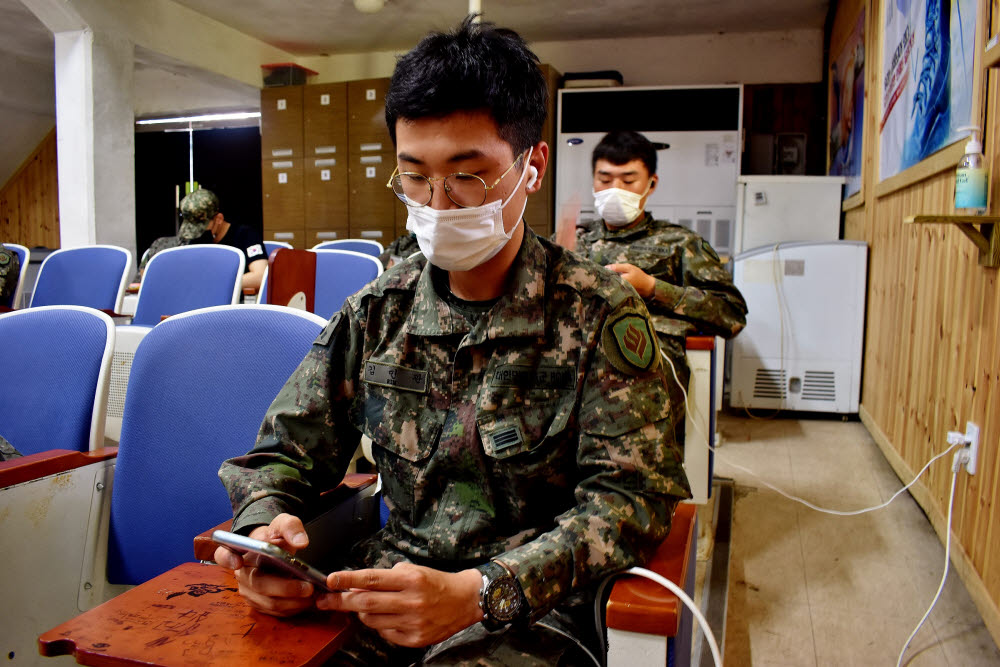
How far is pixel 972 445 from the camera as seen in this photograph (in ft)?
6.09

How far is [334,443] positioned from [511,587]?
38 centimetres

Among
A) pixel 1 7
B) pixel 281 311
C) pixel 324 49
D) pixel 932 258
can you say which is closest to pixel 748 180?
pixel 932 258

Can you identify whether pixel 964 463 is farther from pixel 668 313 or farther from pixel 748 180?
pixel 748 180

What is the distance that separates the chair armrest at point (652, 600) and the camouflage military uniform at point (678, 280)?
4.22 feet

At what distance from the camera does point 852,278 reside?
3.89 meters

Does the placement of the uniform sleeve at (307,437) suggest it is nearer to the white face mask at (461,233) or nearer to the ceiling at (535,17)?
the white face mask at (461,233)

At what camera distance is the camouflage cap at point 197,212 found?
3846mm

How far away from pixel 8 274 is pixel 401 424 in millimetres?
3478

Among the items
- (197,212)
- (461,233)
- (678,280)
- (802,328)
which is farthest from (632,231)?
(197,212)

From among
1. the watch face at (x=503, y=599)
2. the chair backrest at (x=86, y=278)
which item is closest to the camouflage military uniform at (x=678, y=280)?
the watch face at (x=503, y=599)

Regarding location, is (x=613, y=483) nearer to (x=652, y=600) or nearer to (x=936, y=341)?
(x=652, y=600)

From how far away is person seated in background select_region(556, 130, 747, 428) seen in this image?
2.28 metres

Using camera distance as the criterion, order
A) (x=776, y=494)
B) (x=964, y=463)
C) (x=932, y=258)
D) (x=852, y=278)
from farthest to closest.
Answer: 1. (x=852, y=278)
2. (x=776, y=494)
3. (x=932, y=258)
4. (x=964, y=463)

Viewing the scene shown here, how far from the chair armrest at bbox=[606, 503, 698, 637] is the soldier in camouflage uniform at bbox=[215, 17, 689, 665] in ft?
0.09
